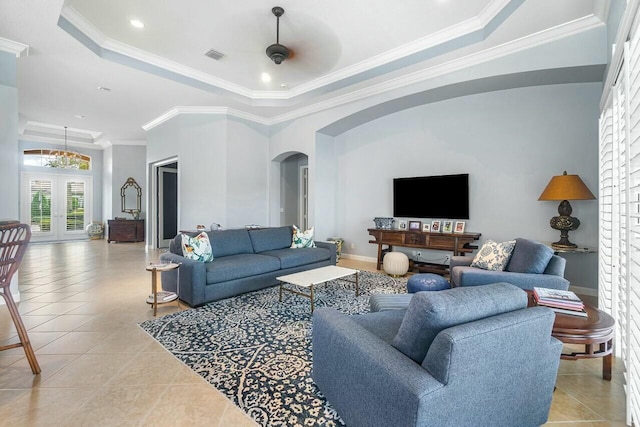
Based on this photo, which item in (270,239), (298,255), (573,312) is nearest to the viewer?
(573,312)

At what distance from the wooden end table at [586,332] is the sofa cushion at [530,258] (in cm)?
95

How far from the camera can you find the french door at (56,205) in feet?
28.8

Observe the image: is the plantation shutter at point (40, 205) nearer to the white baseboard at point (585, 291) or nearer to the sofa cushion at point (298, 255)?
the sofa cushion at point (298, 255)

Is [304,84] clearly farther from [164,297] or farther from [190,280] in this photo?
[164,297]

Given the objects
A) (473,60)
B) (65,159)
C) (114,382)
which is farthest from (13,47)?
(65,159)

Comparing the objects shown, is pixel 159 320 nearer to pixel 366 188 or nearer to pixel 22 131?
pixel 366 188

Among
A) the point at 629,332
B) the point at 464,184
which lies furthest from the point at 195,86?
the point at 629,332

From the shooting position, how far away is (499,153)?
4.70 m

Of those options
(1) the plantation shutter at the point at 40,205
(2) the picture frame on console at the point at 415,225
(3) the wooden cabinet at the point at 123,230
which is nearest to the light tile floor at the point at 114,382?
(2) the picture frame on console at the point at 415,225

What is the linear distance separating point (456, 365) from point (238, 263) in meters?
3.08

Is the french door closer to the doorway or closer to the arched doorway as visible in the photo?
the doorway

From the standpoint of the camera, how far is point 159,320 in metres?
3.04

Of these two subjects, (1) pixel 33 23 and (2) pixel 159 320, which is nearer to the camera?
(2) pixel 159 320

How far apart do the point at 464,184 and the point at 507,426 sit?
4.13m
